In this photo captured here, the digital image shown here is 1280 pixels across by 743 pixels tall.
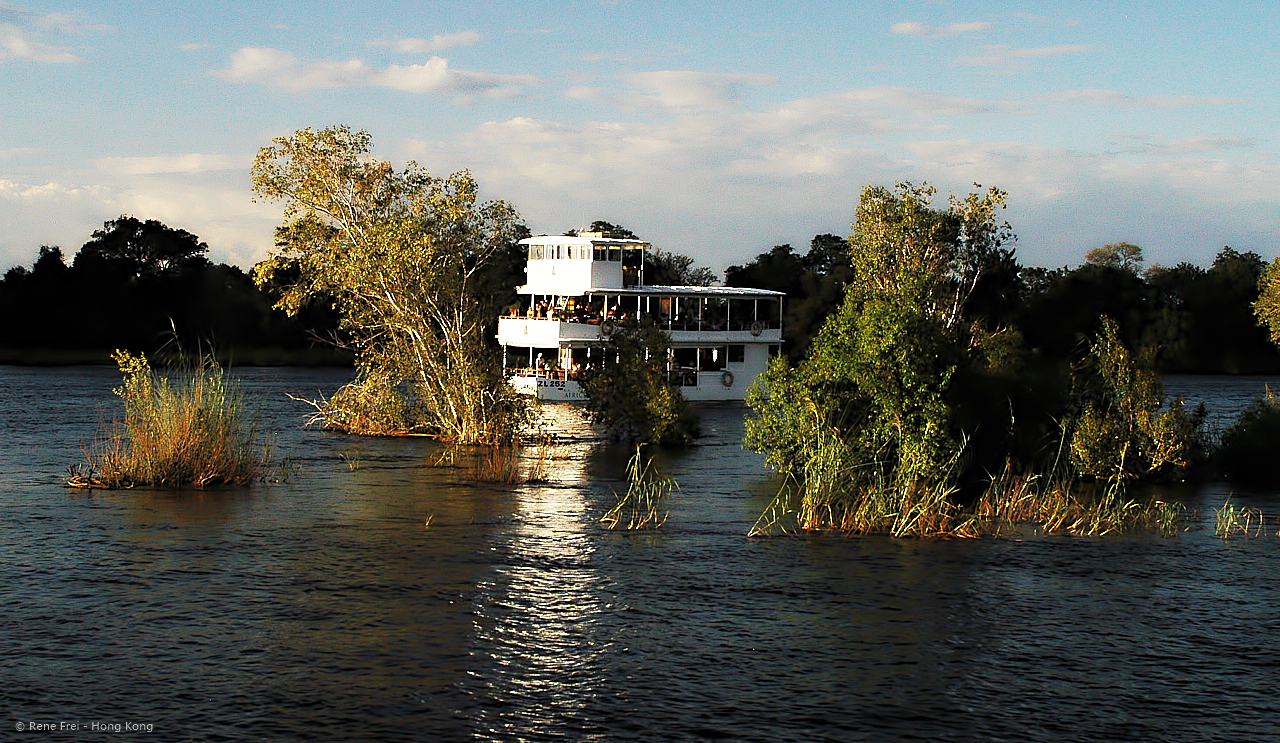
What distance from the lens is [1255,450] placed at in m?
33.8

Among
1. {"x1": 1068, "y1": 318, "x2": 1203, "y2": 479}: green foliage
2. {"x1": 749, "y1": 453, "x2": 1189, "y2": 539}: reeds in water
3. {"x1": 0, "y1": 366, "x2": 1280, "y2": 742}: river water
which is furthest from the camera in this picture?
{"x1": 1068, "y1": 318, "x2": 1203, "y2": 479}: green foliage

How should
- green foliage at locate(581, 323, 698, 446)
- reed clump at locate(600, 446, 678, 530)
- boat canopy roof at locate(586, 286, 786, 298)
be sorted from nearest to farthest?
1. reed clump at locate(600, 446, 678, 530)
2. green foliage at locate(581, 323, 698, 446)
3. boat canopy roof at locate(586, 286, 786, 298)

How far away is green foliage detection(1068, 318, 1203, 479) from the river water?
4089 millimetres

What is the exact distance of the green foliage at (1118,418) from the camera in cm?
3097

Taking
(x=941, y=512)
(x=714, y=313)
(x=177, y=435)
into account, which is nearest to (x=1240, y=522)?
(x=941, y=512)

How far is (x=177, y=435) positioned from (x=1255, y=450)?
24990mm

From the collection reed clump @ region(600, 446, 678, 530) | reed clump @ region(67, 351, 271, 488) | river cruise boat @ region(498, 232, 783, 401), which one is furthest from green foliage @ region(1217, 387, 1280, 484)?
river cruise boat @ region(498, 232, 783, 401)

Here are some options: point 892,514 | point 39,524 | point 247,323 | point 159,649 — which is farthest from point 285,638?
point 247,323

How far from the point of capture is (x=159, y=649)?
52.8ft

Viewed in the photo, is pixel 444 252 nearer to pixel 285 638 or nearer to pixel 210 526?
pixel 210 526

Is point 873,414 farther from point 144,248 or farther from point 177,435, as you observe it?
point 144,248

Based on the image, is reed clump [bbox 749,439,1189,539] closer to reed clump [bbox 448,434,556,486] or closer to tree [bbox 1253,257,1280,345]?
reed clump [bbox 448,434,556,486]

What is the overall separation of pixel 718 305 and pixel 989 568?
47.5 m

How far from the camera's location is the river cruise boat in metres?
61.5
